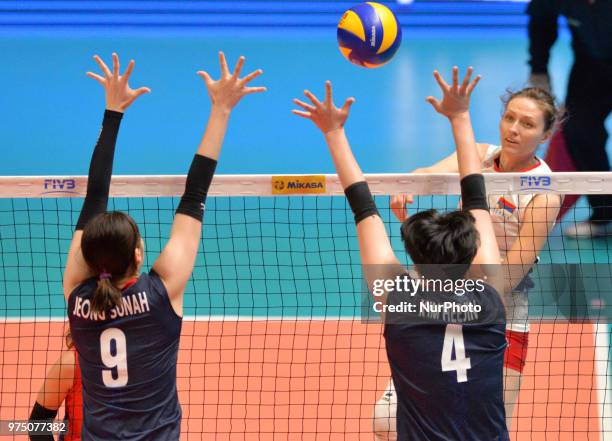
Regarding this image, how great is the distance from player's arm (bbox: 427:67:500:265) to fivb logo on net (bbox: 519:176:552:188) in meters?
0.67

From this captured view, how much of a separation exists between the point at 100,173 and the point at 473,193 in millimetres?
1464

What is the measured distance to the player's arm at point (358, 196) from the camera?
9.96 ft

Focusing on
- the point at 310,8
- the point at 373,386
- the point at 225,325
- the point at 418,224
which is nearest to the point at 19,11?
the point at 310,8

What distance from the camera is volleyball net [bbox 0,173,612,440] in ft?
13.6

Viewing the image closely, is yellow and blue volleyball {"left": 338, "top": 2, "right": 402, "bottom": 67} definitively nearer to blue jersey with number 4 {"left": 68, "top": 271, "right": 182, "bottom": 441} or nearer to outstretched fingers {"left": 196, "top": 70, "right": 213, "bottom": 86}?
outstretched fingers {"left": 196, "top": 70, "right": 213, "bottom": 86}

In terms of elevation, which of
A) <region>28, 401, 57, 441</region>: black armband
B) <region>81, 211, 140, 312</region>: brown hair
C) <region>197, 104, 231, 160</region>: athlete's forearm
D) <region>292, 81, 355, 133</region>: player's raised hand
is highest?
<region>292, 81, 355, 133</region>: player's raised hand

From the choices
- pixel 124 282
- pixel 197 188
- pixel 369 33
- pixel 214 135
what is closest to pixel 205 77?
pixel 214 135

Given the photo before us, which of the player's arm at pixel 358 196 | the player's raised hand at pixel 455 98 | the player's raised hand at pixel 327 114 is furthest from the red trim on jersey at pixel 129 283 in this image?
the player's raised hand at pixel 455 98

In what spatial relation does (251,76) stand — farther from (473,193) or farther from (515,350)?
(515,350)

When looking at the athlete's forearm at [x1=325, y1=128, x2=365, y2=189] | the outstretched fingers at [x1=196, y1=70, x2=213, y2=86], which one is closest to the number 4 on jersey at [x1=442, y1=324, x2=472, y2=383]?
the athlete's forearm at [x1=325, y1=128, x2=365, y2=189]

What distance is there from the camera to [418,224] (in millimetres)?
2939

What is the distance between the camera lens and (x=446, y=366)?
2.88 metres

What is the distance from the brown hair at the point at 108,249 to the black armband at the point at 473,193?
1.28 meters

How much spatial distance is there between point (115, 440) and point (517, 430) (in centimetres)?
281
